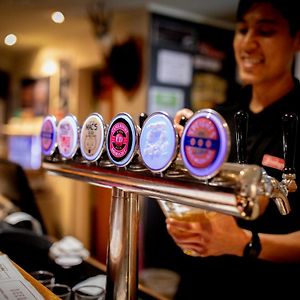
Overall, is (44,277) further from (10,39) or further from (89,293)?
(10,39)

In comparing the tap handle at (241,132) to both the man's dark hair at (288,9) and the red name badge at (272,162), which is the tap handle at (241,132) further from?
the man's dark hair at (288,9)

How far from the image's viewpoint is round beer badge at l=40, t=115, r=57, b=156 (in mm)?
1161

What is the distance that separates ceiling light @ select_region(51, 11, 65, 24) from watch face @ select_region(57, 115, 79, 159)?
448 cm

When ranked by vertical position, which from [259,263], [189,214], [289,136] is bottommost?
[259,263]

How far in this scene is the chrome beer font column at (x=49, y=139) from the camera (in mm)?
1158

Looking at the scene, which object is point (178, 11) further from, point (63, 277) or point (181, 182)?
point (181, 182)

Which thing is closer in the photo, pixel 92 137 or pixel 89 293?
pixel 92 137

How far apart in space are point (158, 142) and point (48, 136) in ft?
1.66

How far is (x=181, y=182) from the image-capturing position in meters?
0.76

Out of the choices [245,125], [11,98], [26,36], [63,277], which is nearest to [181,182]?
[245,125]

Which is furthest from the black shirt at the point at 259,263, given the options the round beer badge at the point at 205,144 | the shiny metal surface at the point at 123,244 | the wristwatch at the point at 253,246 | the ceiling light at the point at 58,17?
the ceiling light at the point at 58,17

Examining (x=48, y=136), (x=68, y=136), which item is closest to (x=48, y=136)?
(x=48, y=136)

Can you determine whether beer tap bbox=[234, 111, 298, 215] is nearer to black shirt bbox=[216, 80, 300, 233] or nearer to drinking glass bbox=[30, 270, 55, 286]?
black shirt bbox=[216, 80, 300, 233]

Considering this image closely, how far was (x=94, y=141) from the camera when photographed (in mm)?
973
